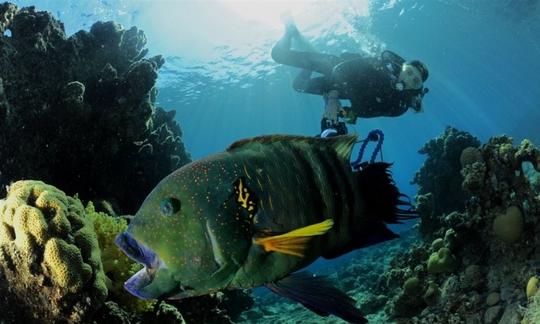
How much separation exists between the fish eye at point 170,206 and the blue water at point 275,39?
34.2 feet

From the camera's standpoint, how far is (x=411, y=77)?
7266mm

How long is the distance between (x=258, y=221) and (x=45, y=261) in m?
2.76

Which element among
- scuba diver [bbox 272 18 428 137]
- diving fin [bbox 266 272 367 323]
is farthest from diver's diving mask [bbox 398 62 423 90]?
diving fin [bbox 266 272 367 323]

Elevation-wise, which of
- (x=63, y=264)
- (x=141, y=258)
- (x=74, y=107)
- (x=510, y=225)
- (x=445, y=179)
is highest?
(x=445, y=179)

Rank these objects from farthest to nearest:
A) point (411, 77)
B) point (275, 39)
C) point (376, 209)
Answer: point (275, 39)
point (411, 77)
point (376, 209)

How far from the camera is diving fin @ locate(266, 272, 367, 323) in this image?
53.1 inches

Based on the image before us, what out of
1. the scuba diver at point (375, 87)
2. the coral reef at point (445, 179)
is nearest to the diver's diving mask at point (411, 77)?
the scuba diver at point (375, 87)

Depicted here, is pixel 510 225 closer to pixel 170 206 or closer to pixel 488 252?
pixel 488 252

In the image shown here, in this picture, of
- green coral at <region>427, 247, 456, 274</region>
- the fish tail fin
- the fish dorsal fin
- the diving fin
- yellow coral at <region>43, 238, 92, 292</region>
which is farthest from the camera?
green coral at <region>427, 247, 456, 274</region>

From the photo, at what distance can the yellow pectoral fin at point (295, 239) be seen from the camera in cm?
120

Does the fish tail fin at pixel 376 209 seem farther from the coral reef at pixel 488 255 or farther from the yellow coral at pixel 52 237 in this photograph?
the coral reef at pixel 488 255

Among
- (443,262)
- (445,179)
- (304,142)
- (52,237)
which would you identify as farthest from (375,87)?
(304,142)

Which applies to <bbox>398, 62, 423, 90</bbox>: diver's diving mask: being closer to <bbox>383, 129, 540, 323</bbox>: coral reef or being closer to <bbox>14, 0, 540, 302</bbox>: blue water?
<bbox>383, 129, 540, 323</bbox>: coral reef

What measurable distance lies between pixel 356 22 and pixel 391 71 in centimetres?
2637
